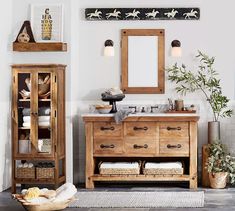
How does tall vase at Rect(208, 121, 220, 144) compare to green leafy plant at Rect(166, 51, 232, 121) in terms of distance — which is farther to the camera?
green leafy plant at Rect(166, 51, 232, 121)

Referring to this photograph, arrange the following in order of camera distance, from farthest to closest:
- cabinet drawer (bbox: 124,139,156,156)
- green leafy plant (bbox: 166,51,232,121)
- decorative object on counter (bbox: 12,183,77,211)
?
green leafy plant (bbox: 166,51,232,121), cabinet drawer (bbox: 124,139,156,156), decorative object on counter (bbox: 12,183,77,211)

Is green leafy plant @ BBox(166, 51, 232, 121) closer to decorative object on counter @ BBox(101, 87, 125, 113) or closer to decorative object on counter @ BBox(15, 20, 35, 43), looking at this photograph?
decorative object on counter @ BBox(101, 87, 125, 113)

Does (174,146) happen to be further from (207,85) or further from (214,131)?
(207,85)

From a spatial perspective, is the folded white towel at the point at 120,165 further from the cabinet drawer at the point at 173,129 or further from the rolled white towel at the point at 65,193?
the rolled white towel at the point at 65,193

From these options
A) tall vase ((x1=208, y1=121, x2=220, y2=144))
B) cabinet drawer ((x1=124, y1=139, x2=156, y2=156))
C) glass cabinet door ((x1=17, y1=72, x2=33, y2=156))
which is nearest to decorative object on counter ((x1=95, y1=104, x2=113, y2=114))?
cabinet drawer ((x1=124, y1=139, x2=156, y2=156))

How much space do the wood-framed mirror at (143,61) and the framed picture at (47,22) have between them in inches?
34.5

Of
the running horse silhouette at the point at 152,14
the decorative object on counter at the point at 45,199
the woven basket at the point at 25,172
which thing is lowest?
the decorative object on counter at the point at 45,199

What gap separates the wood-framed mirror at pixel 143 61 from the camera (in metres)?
9.23

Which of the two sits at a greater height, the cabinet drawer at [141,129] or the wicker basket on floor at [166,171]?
the cabinet drawer at [141,129]

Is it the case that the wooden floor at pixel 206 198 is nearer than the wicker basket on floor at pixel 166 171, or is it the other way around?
the wooden floor at pixel 206 198

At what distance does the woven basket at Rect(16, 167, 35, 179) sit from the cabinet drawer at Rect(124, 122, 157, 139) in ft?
4.08

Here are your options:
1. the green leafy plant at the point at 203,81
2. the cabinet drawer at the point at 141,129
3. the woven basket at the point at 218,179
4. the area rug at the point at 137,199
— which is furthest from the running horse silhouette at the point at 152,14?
the area rug at the point at 137,199

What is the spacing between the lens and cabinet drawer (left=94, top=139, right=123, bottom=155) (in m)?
8.78

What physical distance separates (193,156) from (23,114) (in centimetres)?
215
